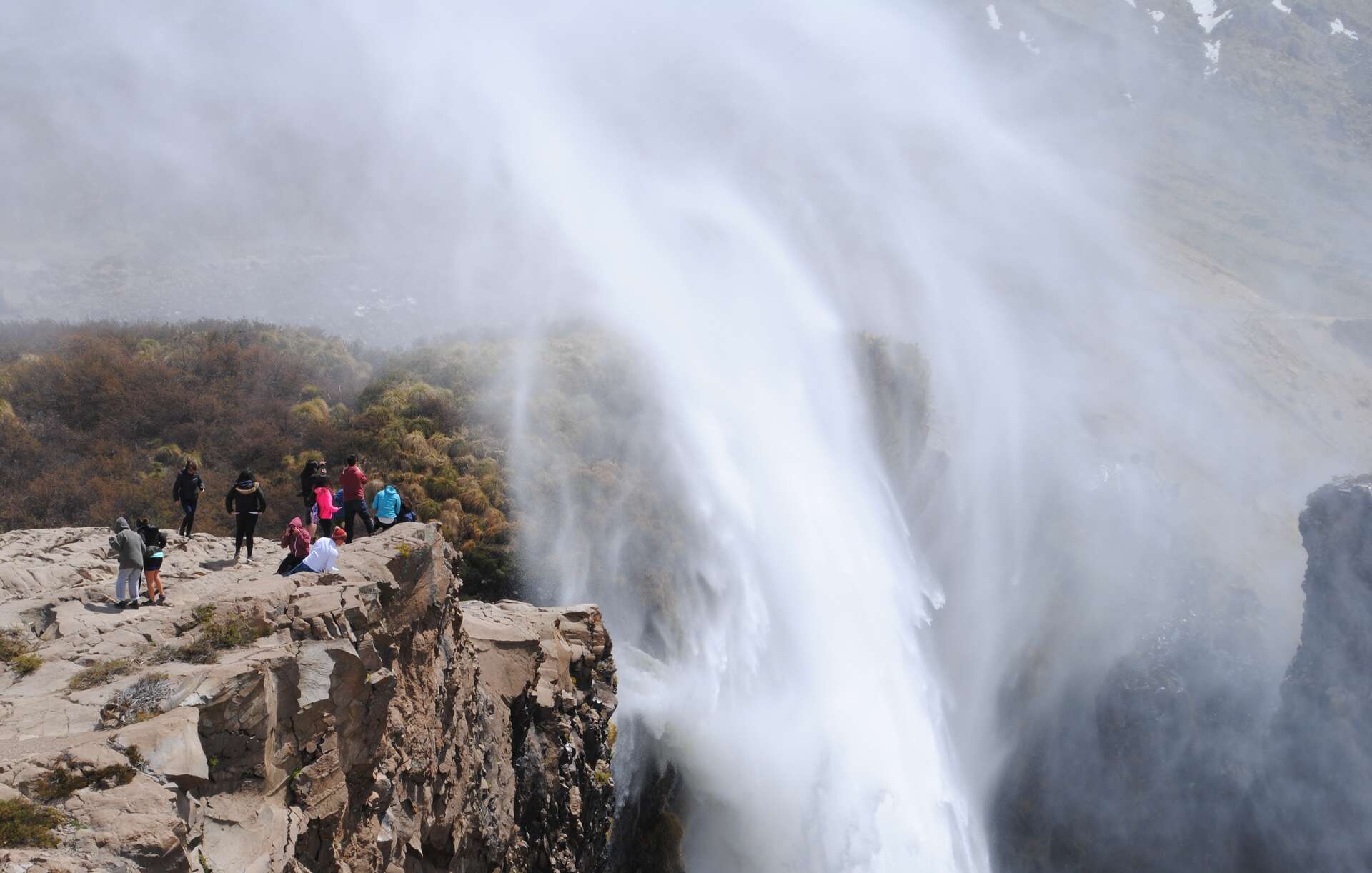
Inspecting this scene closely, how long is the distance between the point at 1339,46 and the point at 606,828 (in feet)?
471

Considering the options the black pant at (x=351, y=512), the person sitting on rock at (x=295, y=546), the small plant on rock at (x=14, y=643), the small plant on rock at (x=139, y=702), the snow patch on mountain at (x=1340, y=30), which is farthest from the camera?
the snow patch on mountain at (x=1340, y=30)

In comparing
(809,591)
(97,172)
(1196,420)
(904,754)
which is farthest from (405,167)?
(1196,420)

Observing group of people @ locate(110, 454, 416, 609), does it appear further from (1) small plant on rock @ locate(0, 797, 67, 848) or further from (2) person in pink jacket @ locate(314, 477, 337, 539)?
(1) small plant on rock @ locate(0, 797, 67, 848)

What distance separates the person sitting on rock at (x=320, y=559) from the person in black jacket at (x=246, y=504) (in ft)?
7.87

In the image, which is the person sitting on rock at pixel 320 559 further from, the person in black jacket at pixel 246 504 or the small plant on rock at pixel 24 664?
the person in black jacket at pixel 246 504

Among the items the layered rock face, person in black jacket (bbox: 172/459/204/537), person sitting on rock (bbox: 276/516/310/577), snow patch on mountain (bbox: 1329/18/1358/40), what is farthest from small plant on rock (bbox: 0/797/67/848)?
snow patch on mountain (bbox: 1329/18/1358/40)

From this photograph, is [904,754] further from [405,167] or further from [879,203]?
[879,203]

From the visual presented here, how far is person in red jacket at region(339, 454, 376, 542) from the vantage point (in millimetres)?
11734

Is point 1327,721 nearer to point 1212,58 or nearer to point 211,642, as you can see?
point 211,642

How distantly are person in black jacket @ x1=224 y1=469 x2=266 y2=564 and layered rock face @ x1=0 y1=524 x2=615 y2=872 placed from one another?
1.66 feet

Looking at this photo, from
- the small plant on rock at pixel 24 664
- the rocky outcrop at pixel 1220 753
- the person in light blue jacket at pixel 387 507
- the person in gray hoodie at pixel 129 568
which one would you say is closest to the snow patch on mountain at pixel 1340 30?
the rocky outcrop at pixel 1220 753

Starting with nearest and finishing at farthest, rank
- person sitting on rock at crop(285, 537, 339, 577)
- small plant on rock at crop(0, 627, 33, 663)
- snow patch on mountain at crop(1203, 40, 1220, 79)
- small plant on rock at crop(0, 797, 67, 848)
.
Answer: small plant on rock at crop(0, 797, 67, 848) < small plant on rock at crop(0, 627, 33, 663) < person sitting on rock at crop(285, 537, 339, 577) < snow patch on mountain at crop(1203, 40, 1220, 79)

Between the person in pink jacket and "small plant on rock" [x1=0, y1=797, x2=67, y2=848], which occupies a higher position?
"small plant on rock" [x1=0, y1=797, x2=67, y2=848]

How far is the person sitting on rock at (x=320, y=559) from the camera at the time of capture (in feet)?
30.2
